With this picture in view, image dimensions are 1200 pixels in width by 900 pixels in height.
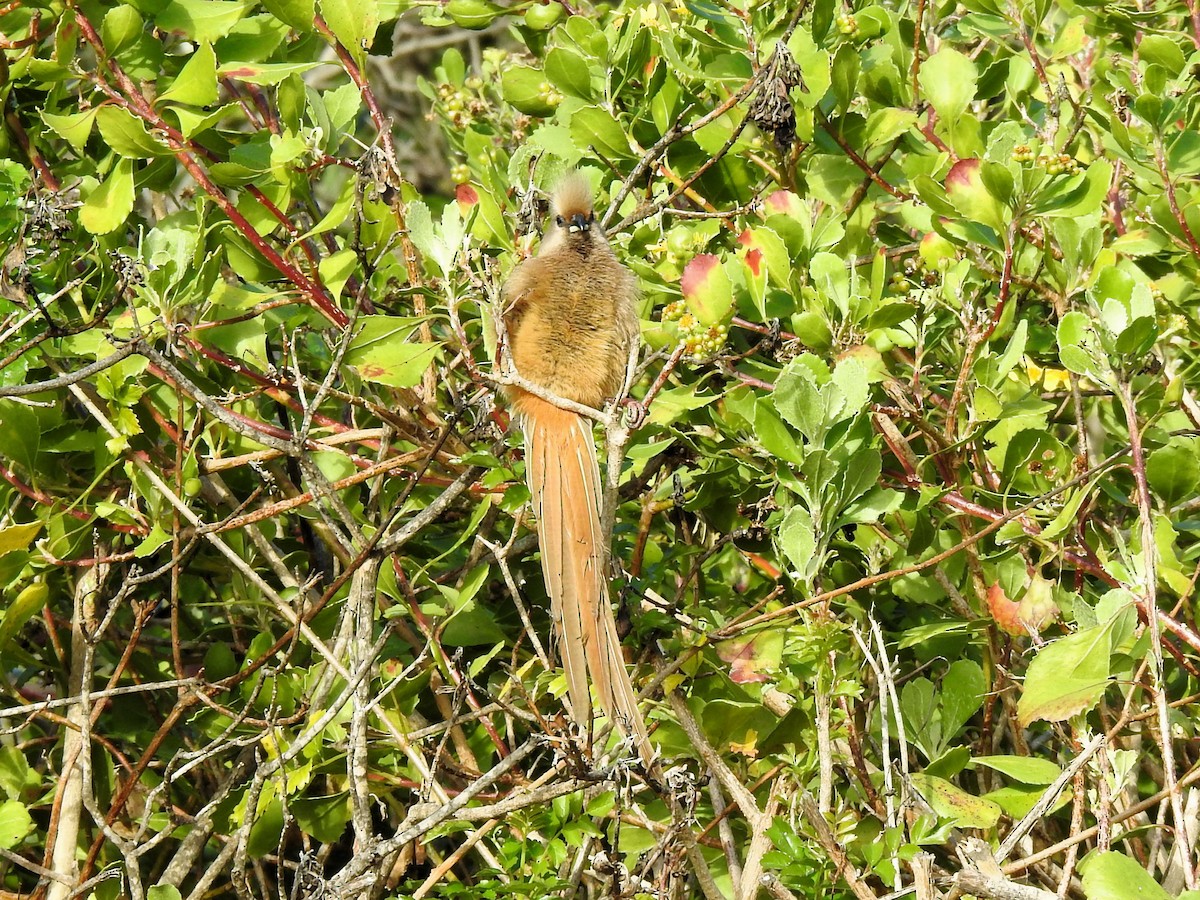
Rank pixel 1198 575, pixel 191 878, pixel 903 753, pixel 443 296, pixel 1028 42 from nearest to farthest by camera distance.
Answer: pixel 903 753, pixel 1198 575, pixel 443 296, pixel 1028 42, pixel 191 878

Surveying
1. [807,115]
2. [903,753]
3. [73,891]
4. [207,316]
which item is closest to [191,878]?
[73,891]

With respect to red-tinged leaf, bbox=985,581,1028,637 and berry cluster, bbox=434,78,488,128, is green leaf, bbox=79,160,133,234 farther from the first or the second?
red-tinged leaf, bbox=985,581,1028,637

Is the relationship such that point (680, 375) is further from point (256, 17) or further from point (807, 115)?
point (256, 17)

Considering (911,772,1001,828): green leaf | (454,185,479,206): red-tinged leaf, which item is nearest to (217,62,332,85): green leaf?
(454,185,479,206): red-tinged leaf

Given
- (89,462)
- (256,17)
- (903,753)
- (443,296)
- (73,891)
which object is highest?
(256,17)

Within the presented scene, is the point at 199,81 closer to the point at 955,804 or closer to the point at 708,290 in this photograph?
the point at 708,290

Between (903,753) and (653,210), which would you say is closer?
(903,753)
